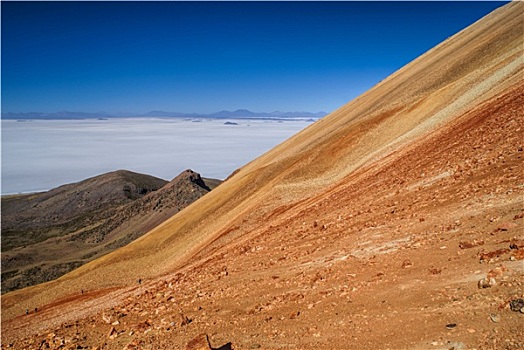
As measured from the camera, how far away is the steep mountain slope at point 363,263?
7594 mm

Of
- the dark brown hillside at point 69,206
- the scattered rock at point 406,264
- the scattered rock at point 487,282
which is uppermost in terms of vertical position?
the dark brown hillside at point 69,206

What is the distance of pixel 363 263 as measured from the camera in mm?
10609

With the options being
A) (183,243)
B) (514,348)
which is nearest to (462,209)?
(514,348)

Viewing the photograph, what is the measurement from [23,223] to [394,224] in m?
109

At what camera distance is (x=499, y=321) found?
648cm

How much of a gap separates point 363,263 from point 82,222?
8400cm

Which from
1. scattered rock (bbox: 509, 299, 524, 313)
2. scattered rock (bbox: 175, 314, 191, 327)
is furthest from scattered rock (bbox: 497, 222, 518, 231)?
scattered rock (bbox: 175, 314, 191, 327)

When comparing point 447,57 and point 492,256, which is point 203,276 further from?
point 447,57

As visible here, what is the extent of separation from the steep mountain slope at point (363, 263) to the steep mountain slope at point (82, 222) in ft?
108

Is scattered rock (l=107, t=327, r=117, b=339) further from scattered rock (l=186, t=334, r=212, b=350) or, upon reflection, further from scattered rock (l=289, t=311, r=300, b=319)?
scattered rock (l=289, t=311, r=300, b=319)

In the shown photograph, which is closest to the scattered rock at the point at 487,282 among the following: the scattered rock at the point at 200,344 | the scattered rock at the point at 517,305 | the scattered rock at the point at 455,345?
the scattered rock at the point at 517,305

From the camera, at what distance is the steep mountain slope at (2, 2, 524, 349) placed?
24.9 ft

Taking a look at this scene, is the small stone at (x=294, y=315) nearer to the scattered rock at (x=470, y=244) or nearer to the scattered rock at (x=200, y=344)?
the scattered rock at (x=200, y=344)

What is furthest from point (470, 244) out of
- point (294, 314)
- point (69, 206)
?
point (69, 206)
